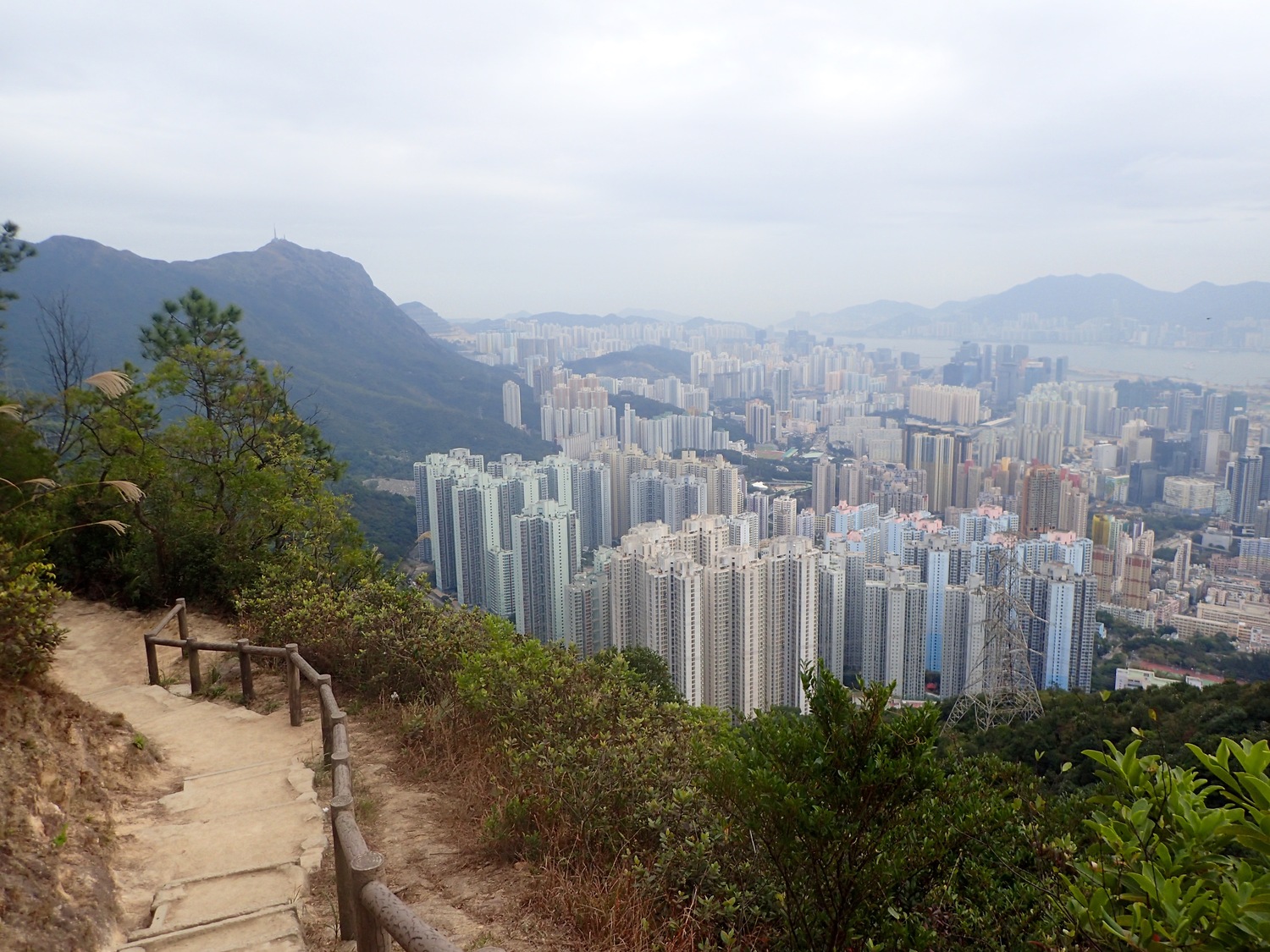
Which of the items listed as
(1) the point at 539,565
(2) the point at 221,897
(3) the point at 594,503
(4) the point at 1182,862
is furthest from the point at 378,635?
(3) the point at 594,503

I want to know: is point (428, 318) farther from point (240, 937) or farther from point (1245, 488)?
point (240, 937)

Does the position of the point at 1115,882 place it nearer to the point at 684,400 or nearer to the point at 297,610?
the point at 297,610

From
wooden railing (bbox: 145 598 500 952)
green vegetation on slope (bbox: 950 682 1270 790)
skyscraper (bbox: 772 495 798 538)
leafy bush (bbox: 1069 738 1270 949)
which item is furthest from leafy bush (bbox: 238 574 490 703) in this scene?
skyscraper (bbox: 772 495 798 538)

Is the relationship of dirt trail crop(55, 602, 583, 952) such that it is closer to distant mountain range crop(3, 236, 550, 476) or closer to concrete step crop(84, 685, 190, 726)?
concrete step crop(84, 685, 190, 726)

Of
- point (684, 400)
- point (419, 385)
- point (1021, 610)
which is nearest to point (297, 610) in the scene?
point (1021, 610)

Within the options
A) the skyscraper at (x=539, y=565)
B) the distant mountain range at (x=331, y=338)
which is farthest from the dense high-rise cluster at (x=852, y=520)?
the distant mountain range at (x=331, y=338)

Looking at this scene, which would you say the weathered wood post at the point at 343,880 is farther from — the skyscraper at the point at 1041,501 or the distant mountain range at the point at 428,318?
the distant mountain range at the point at 428,318
